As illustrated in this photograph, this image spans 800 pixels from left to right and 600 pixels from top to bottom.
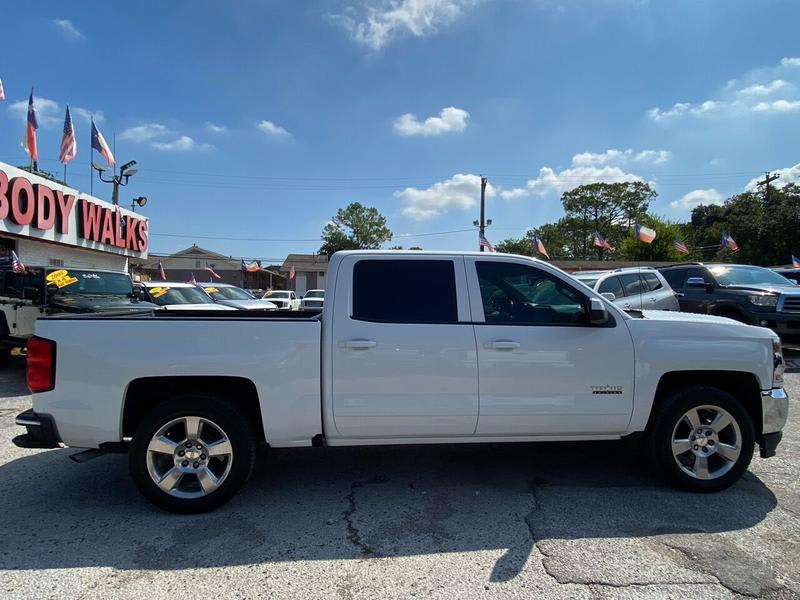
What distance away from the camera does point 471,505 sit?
368 centimetres

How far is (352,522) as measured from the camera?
3.43 m

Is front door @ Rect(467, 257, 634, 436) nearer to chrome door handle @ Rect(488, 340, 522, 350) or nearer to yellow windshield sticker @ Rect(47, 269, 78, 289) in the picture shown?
chrome door handle @ Rect(488, 340, 522, 350)

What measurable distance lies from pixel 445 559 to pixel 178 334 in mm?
2299

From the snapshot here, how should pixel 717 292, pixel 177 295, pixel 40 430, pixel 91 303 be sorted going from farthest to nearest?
1. pixel 177 295
2. pixel 717 292
3. pixel 91 303
4. pixel 40 430

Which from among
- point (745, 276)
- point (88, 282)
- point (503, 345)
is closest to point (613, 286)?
point (745, 276)

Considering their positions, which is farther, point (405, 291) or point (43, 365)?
point (405, 291)

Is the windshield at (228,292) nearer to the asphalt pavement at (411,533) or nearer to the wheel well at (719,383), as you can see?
the asphalt pavement at (411,533)

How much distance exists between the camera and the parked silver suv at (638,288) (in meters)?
10.5

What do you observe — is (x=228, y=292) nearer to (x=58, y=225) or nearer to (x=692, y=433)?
(x=58, y=225)

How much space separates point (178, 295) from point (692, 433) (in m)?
10.9

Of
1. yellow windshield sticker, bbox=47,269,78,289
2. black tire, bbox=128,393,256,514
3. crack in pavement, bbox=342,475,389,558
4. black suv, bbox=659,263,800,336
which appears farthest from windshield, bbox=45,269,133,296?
black suv, bbox=659,263,800,336

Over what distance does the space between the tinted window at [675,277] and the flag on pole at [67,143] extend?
21541mm

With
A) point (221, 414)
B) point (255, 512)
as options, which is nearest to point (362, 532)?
point (255, 512)

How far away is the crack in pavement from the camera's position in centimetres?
308
